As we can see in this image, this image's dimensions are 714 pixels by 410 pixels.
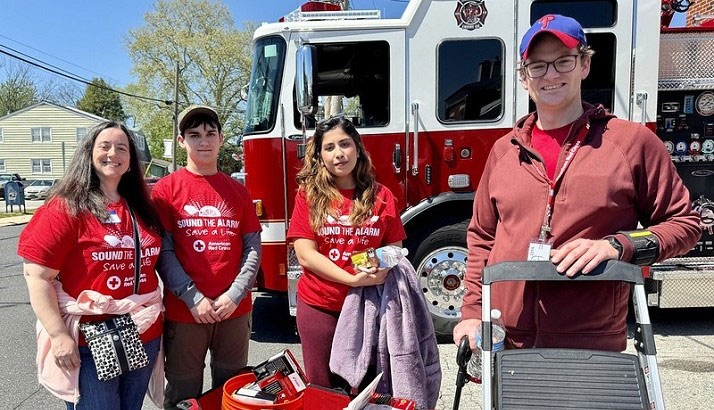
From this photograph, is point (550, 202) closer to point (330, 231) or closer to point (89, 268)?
point (330, 231)

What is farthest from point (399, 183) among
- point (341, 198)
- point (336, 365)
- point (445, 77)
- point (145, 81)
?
point (145, 81)

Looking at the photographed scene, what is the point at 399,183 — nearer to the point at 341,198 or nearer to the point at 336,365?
the point at 341,198

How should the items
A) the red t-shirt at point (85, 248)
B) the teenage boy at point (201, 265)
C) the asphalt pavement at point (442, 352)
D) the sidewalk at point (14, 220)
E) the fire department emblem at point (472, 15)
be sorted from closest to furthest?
1. the red t-shirt at point (85, 248)
2. the teenage boy at point (201, 265)
3. the asphalt pavement at point (442, 352)
4. the fire department emblem at point (472, 15)
5. the sidewalk at point (14, 220)

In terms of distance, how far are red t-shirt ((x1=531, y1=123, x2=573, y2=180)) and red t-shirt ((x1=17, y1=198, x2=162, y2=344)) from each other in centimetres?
165

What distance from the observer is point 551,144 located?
1.76 m

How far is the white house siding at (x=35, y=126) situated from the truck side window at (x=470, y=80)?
46298mm

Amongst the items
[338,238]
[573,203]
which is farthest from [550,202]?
[338,238]

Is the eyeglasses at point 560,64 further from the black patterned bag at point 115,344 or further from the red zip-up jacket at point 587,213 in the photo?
the black patterned bag at point 115,344

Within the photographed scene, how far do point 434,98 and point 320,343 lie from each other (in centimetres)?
258

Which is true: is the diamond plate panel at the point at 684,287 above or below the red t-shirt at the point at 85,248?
below

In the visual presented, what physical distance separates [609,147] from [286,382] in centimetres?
162

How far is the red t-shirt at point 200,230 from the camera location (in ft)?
7.73

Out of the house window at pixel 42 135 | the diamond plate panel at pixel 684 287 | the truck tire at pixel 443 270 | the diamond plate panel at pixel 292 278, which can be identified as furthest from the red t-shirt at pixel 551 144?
the house window at pixel 42 135

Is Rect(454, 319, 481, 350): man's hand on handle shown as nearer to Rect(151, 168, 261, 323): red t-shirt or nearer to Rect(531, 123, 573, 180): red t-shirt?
Rect(531, 123, 573, 180): red t-shirt
